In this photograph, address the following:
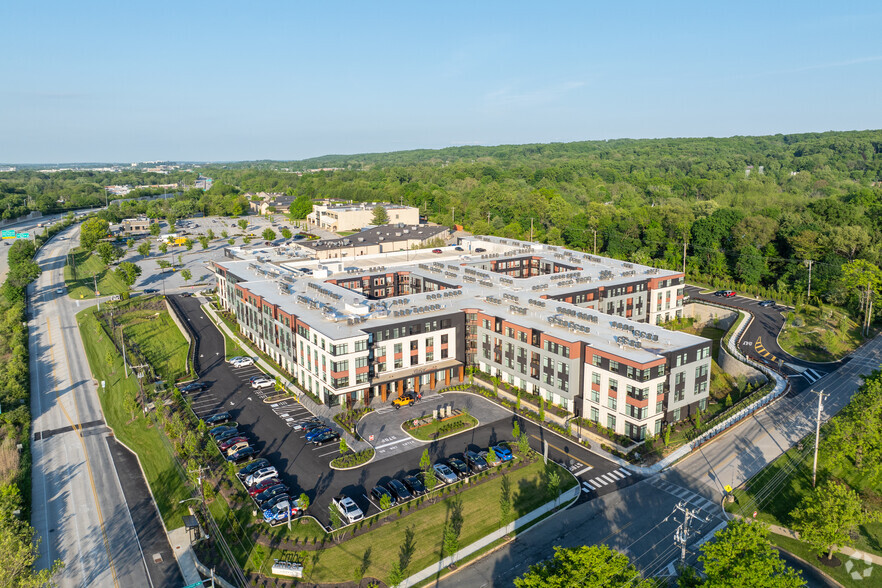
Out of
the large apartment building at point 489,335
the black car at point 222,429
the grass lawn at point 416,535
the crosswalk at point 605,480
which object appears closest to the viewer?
the grass lawn at point 416,535

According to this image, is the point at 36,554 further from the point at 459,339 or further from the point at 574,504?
the point at 459,339

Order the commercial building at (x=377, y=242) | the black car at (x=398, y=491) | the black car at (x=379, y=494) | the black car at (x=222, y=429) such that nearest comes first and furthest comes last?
1. the black car at (x=379, y=494)
2. the black car at (x=398, y=491)
3. the black car at (x=222, y=429)
4. the commercial building at (x=377, y=242)

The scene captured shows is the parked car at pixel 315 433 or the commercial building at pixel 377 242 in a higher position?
the commercial building at pixel 377 242

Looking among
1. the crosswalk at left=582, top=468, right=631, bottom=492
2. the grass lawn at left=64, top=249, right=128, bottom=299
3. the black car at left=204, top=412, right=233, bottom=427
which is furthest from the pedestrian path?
the grass lawn at left=64, top=249, right=128, bottom=299

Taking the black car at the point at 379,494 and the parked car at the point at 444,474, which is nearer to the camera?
the black car at the point at 379,494

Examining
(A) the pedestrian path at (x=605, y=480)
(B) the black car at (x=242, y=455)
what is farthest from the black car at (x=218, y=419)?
(A) the pedestrian path at (x=605, y=480)

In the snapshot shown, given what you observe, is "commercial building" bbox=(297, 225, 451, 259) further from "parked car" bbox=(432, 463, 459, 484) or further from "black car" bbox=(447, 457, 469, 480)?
"parked car" bbox=(432, 463, 459, 484)

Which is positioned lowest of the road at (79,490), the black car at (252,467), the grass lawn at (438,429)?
the grass lawn at (438,429)

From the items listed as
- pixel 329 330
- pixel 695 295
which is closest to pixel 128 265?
pixel 329 330

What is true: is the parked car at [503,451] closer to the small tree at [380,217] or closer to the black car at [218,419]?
the black car at [218,419]
